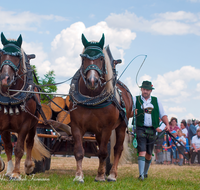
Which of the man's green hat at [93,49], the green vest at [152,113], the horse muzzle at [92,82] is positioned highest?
Result: the man's green hat at [93,49]

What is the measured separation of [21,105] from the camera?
507 cm

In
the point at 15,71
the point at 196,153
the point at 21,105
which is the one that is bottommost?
the point at 196,153

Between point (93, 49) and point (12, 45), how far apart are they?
1.32 metres

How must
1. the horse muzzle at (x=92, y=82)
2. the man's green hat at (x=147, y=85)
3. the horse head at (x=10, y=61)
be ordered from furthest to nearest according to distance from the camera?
the man's green hat at (x=147, y=85) < the horse head at (x=10, y=61) < the horse muzzle at (x=92, y=82)

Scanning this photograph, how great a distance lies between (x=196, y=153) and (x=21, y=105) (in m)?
9.28

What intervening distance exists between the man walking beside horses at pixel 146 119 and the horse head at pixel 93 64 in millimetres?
1392

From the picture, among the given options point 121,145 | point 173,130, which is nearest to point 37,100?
point 121,145

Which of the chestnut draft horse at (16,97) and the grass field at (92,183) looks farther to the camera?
the chestnut draft horse at (16,97)

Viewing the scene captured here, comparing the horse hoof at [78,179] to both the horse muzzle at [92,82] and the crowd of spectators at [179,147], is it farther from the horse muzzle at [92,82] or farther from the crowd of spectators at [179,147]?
the crowd of spectators at [179,147]

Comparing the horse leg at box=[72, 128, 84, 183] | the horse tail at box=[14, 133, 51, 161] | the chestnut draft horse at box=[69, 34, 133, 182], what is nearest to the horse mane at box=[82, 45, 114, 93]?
the chestnut draft horse at box=[69, 34, 133, 182]

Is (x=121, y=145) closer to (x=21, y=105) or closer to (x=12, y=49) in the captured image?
(x=21, y=105)

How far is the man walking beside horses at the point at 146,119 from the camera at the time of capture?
6.04 meters

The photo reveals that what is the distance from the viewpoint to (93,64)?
4863 millimetres

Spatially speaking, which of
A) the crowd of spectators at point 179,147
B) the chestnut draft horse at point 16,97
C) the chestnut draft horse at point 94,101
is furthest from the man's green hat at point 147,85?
the crowd of spectators at point 179,147
